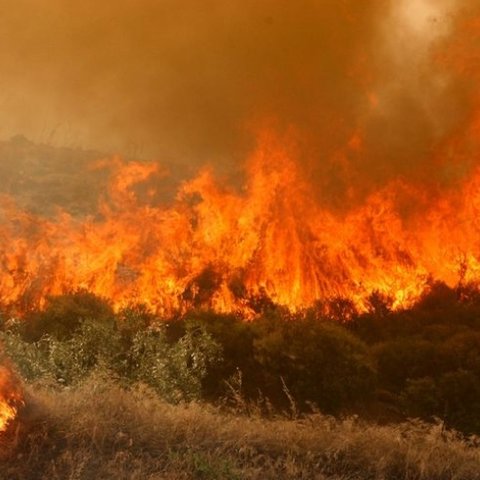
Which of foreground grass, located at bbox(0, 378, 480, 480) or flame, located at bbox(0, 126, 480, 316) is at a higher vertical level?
flame, located at bbox(0, 126, 480, 316)

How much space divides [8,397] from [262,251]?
1491cm

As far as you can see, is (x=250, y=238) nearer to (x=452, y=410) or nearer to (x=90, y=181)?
(x=452, y=410)

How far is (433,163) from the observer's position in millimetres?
25484

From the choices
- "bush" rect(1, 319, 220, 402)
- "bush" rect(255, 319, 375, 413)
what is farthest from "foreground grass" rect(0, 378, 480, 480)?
"bush" rect(255, 319, 375, 413)

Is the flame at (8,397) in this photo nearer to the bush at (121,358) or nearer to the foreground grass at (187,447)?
the foreground grass at (187,447)

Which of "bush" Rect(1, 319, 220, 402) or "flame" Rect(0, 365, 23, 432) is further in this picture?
"bush" Rect(1, 319, 220, 402)

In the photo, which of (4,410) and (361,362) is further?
(361,362)

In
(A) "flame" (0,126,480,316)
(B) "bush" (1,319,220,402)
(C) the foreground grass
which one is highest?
(A) "flame" (0,126,480,316)

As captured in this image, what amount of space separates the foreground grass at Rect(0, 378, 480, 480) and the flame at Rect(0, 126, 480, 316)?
36.9 feet

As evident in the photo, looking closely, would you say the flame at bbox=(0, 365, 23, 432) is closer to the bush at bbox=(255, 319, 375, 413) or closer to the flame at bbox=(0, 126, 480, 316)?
the bush at bbox=(255, 319, 375, 413)

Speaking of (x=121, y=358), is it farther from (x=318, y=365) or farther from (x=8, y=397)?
(x=8, y=397)

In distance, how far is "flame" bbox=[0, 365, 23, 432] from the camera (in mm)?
7066

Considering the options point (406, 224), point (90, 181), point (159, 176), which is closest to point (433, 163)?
point (406, 224)

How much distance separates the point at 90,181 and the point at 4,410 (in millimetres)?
48224
